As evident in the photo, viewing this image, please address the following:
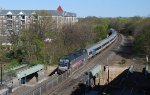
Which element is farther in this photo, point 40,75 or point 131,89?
point 40,75

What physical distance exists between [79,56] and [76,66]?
1.88 m

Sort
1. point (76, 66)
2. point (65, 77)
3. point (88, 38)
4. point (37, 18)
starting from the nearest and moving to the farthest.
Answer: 1. point (65, 77)
2. point (76, 66)
3. point (37, 18)
4. point (88, 38)

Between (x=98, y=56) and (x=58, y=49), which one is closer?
(x=58, y=49)

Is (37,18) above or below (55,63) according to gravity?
above

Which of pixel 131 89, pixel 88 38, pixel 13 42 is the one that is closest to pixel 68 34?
pixel 88 38

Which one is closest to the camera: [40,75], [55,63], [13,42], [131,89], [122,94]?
[122,94]

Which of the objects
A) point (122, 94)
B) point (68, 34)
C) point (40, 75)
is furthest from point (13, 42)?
point (122, 94)

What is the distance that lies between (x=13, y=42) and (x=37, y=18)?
410 inches

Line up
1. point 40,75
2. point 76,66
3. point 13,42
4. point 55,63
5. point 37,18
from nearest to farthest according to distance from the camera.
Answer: point 40,75 → point 76,66 → point 55,63 → point 13,42 → point 37,18

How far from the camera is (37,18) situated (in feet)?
223

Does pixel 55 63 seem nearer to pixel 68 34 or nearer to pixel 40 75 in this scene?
pixel 40 75

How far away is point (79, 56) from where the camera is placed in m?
47.5

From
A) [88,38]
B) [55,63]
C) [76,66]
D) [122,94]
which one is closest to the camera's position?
[122,94]

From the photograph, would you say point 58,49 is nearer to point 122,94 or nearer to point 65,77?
point 65,77
